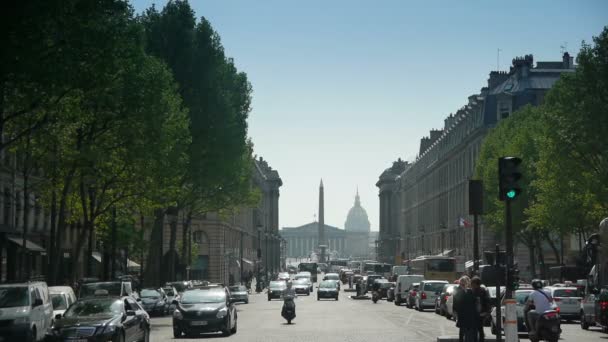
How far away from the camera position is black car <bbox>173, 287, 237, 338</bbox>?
111 feet

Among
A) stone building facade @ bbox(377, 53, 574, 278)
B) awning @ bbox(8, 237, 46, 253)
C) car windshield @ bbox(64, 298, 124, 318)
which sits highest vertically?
stone building facade @ bbox(377, 53, 574, 278)

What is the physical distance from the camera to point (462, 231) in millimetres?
108750

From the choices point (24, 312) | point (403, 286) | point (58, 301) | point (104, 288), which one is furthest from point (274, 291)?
point (24, 312)

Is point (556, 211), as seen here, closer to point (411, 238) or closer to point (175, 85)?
point (175, 85)

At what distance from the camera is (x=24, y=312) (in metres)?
27.2

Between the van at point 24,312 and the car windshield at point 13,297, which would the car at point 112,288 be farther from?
the car windshield at point 13,297

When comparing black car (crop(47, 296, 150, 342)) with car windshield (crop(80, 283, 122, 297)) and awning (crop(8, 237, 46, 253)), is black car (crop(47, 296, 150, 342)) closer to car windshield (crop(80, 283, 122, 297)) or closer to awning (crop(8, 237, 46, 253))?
car windshield (crop(80, 283, 122, 297))

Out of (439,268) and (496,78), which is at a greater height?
(496,78)

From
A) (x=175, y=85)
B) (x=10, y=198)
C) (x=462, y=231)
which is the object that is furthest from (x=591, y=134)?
(x=462, y=231)

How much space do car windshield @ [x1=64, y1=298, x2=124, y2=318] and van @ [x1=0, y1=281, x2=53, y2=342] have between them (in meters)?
0.97

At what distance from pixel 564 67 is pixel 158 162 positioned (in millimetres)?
57193

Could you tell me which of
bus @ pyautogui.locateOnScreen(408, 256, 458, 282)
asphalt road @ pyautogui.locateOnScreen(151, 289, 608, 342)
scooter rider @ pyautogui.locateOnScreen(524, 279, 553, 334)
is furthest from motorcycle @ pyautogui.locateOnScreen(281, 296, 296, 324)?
bus @ pyautogui.locateOnScreen(408, 256, 458, 282)

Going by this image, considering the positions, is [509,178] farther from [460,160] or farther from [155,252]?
[460,160]

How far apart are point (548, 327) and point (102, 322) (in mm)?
10786
